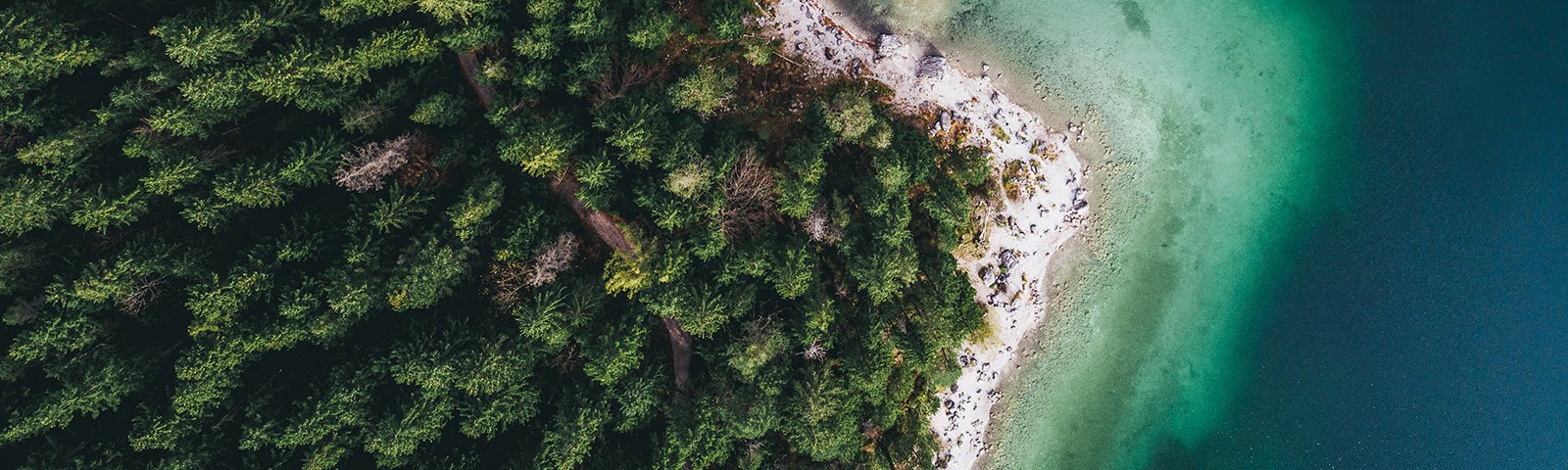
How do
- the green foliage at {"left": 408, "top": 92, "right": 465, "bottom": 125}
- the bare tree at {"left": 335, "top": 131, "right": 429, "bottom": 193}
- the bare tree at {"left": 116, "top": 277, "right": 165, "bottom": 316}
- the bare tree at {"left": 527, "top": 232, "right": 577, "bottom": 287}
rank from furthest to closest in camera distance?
the bare tree at {"left": 527, "top": 232, "right": 577, "bottom": 287}
the green foliage at {"left": 408, "top": 92, "right": 465, "bottom": 125}
the bare tree at {"left": 335, "top": 131, "right": 429, "bottom": 193}
the bare tree at {"left": 116, "top": 277, "right": 165, "bottom": 316}

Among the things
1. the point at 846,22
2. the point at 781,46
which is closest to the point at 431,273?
the point at 781,46

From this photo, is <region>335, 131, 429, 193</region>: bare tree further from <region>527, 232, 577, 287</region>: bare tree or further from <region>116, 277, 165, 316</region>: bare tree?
Answer: <region>116, 277, 165, 316</region>: bare tree

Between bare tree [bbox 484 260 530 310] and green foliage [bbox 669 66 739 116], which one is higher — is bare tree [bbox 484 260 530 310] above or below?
below

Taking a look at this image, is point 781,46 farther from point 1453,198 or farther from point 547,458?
point 1453,198

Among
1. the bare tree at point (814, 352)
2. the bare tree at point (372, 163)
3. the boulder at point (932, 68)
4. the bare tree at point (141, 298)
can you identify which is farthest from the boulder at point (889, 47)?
the bare tree at point (141, 298)

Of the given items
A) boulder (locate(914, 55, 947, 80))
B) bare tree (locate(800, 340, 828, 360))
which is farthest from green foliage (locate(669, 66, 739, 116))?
bare tree (locate(800, 340, 828, 360))
